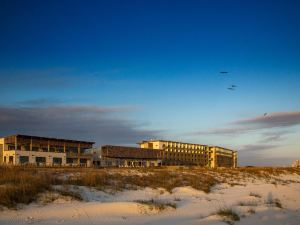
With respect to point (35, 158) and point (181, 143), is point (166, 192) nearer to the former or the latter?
point (35, 158)

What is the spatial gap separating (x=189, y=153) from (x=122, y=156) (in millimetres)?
62414

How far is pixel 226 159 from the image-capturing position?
189375mm

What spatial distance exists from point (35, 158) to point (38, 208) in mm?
67249

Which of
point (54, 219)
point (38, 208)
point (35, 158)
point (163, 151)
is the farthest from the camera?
point (163, 151)

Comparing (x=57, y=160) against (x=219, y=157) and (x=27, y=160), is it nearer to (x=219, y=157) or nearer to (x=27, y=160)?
(x=27, y=160)

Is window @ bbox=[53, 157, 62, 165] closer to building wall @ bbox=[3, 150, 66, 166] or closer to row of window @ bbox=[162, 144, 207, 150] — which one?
building wall @ bbox=[3, 150, 66, 166]

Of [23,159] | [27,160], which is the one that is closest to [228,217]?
[23,159]

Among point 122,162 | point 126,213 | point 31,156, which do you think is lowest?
point 122,162

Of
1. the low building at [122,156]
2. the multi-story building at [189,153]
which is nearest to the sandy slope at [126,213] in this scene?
the low building at [122,156]

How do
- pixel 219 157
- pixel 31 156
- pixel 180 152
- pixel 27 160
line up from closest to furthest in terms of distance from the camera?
pixel 27 160, pixel 31 156, pixel 180 152, pixel 219 157

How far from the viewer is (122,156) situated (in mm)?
98062

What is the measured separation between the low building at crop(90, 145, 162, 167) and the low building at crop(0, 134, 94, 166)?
3.89 meters

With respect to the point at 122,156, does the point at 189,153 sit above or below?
below

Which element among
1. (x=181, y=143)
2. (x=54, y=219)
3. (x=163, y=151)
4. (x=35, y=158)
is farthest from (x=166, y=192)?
(x=181, y=143)
